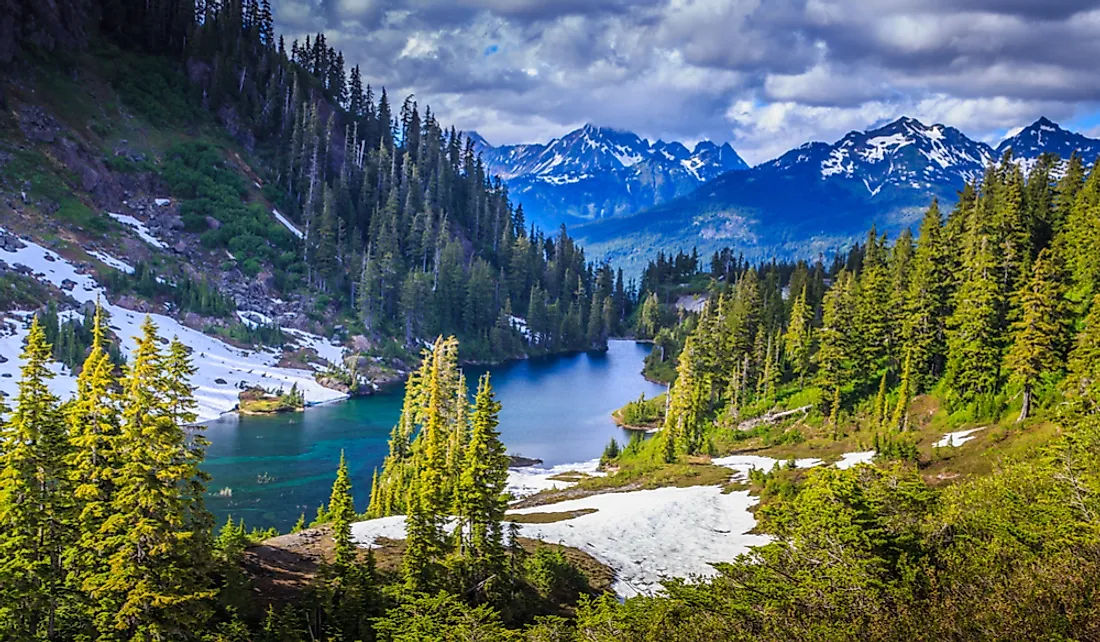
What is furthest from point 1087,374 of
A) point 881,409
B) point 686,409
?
point 686,409

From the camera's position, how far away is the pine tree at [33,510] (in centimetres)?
1956

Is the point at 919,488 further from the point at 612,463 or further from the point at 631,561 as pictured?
the point at 612,463

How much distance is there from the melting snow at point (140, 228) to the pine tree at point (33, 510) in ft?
324

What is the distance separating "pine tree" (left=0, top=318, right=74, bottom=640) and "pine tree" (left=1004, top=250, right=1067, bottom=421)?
Result: 47779mm

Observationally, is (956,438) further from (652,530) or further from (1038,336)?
(652,530)

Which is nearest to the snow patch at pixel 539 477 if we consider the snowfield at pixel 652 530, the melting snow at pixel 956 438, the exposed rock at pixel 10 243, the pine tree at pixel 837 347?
the snowfield at pixel 652 530

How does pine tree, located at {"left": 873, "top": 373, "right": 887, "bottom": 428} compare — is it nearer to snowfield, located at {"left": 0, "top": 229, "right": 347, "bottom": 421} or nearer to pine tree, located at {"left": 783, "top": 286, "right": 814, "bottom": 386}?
pine tree, located at {"left": 783, "top": 286, "right": 814, "bottom": 386}

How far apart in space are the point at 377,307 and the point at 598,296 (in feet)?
251

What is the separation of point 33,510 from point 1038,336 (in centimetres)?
5068

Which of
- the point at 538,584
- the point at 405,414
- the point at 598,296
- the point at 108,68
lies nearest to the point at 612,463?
the point at 405,414

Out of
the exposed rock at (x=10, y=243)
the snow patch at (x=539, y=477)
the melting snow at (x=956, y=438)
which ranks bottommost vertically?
the snow patch at (x=539, y=477)

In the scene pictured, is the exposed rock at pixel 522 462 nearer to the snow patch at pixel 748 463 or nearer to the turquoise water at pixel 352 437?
the turquoise water at pixel 352 437

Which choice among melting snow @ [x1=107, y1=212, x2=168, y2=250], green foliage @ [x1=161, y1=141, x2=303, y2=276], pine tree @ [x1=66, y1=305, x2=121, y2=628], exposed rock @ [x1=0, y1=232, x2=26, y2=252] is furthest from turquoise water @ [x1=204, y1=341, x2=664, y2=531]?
melting snow @ [x1=107, y1=212, x2=168, y2=250]

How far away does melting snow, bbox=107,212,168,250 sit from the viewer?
358ft
